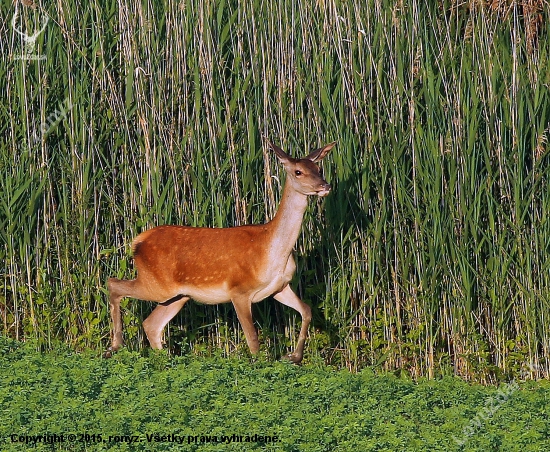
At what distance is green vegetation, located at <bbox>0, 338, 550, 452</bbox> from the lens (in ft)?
18.8

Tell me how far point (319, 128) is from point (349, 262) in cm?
106

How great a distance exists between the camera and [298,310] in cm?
819

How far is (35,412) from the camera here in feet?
19.8

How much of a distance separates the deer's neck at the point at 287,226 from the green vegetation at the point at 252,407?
88cm

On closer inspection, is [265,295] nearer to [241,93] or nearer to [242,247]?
[242,247]

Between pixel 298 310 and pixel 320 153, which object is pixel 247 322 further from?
pixel 320 153

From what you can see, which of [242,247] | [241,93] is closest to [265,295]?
[242,247]
